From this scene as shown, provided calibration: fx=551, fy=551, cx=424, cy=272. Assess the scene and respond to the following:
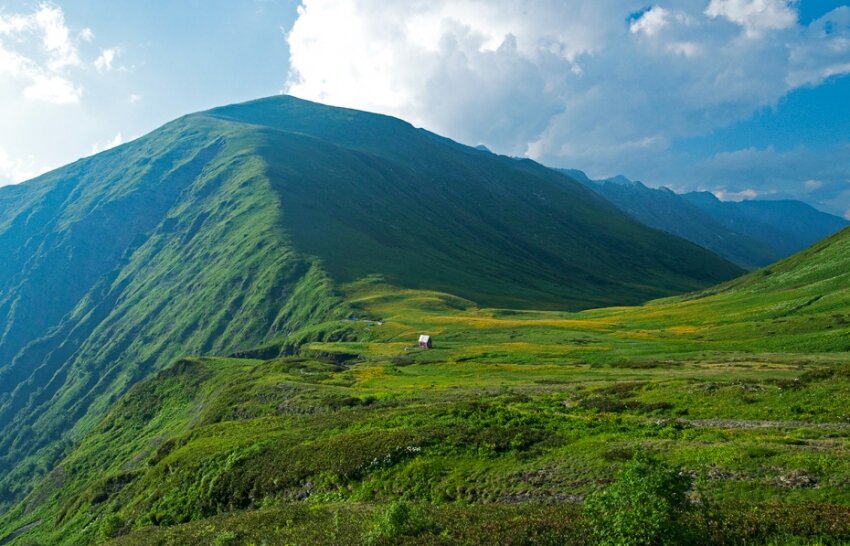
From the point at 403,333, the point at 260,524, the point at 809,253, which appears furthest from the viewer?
the point at 809,253

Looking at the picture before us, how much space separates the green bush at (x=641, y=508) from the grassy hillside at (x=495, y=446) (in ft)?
3.72


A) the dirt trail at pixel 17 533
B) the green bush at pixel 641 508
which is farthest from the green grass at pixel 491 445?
the green bush at pixel 641 508

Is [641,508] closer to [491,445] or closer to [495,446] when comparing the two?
[495,446]

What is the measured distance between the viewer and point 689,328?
395ft

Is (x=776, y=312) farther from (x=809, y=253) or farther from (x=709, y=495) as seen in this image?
(x=709, y=495)

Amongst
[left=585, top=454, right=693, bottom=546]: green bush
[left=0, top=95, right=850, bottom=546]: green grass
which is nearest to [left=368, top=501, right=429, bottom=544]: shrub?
[left=0, top=95, right=850, bottom=546]: green grass

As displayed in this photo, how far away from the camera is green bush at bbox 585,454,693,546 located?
1567cm

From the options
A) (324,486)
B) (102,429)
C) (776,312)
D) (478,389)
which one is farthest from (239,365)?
(776,312)

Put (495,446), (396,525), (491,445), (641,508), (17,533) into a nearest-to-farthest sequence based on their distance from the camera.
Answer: (641,508) < (396,525) < (495,446) < (491,445) < (17,533)

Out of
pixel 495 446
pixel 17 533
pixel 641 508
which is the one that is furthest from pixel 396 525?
pixel 17 533

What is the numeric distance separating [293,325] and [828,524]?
622 feet

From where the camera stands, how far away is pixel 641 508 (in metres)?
16.1

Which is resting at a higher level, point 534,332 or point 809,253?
point 809,253

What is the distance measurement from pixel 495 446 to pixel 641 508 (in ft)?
61.5
